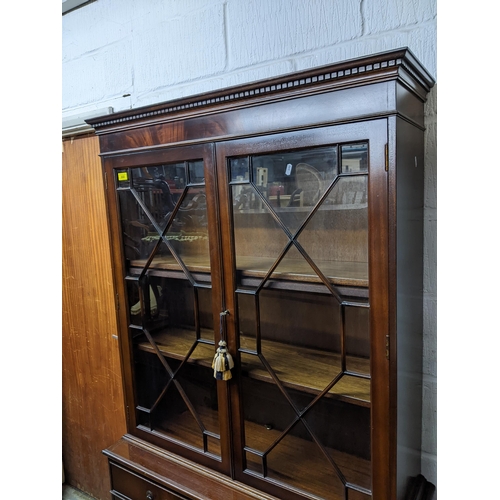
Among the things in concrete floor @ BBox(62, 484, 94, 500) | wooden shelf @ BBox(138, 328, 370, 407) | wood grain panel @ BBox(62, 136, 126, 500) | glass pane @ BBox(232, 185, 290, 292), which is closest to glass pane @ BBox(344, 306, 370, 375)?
wooden shelf @ BBox(138, 328, 370, 407)

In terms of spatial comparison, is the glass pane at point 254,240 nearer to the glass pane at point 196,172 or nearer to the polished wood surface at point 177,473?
the glass pane at point 196,172

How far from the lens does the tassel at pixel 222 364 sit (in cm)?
88

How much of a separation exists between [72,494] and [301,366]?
166 cm

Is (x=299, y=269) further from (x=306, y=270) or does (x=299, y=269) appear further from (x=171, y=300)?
(x=171, y=300)

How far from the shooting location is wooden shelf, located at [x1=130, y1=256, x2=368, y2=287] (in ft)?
2.43

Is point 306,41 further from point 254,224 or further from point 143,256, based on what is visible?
point 143,256

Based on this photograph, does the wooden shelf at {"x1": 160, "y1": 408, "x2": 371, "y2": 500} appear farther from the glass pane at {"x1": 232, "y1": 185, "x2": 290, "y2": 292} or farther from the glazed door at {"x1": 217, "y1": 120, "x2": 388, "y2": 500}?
the glass pane at {"x1": 232, "y1": 185, "x2": 290, "y2": 292}

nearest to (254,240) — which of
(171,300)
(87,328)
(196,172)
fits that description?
(196,172)

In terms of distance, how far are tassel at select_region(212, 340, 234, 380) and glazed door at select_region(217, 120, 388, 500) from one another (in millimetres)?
22

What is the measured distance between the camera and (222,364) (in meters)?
0.88

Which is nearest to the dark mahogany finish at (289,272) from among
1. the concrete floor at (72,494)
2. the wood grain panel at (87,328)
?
the wood grain panel at (87,328)
